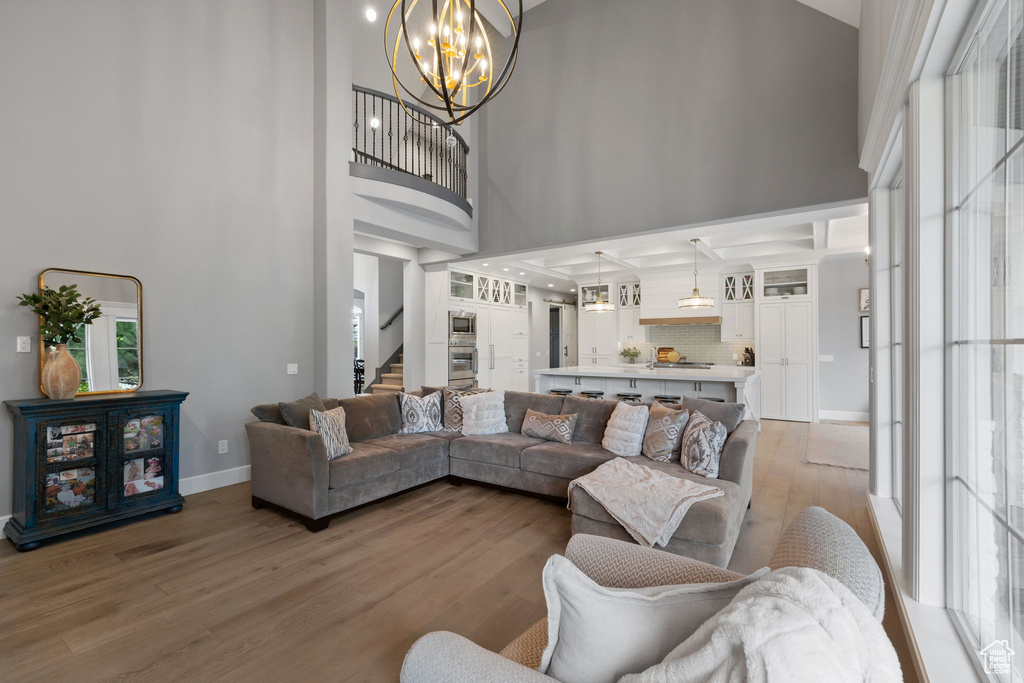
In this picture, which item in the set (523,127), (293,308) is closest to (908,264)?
(293,308)

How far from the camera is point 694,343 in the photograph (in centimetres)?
913

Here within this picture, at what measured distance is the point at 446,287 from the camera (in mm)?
7793

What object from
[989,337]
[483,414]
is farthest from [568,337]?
[989,337]

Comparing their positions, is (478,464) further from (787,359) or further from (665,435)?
(787,359)

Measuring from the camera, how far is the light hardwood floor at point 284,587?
6.32ft

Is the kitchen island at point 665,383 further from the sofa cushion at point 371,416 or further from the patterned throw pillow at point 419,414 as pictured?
the sofa cushion at point 371,416

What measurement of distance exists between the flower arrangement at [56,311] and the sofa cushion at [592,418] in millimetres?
3742

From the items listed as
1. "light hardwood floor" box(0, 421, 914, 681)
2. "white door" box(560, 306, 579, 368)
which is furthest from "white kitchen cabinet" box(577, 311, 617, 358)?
"light hardwood floor" box(0, 421, 914, 681)

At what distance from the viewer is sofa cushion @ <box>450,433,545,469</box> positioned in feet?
12.9

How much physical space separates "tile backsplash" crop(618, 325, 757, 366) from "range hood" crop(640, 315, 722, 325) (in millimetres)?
384

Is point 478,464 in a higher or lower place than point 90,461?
lower

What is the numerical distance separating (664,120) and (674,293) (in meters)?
4.02

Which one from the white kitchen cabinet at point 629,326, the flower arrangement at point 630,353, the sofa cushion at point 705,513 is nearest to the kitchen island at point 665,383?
the sofa cushion at point 705,513

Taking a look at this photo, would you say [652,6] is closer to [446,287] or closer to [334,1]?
[334,1]
